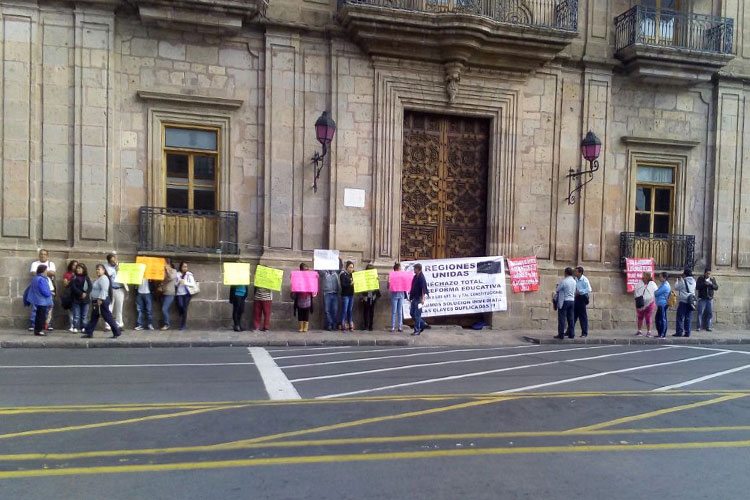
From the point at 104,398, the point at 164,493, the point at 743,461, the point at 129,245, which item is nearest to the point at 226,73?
the point at 129,245

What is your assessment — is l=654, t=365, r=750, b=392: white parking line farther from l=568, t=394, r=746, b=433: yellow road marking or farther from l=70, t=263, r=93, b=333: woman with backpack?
l=70, t=263, r=93, b=333: woman with backpack

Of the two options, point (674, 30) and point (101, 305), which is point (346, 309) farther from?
point (674, 30)

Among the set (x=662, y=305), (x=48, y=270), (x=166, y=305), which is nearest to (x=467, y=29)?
(x=662, y=305)

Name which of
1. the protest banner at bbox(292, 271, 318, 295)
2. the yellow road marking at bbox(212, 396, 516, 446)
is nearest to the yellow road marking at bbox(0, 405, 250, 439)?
the yellow road marking at bbox(212, 396, 516, 446)

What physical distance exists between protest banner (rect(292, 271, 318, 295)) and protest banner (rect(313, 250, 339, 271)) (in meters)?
0.45

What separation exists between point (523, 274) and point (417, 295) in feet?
11.1

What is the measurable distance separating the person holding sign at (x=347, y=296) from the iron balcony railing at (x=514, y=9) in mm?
6503

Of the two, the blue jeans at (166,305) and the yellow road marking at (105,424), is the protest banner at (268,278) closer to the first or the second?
the blue jeans at (166,305)

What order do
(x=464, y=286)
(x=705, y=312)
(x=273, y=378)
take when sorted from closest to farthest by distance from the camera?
(x=273, y=378) → (x=464, y=286) → (x=705, y=312)

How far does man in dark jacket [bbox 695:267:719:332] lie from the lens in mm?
15430

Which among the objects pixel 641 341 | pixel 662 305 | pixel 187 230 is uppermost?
pixel 187 230

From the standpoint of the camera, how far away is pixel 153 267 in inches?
498

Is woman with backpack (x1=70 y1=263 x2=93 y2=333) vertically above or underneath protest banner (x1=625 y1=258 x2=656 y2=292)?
underneath

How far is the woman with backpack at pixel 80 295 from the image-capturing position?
11773 mm
